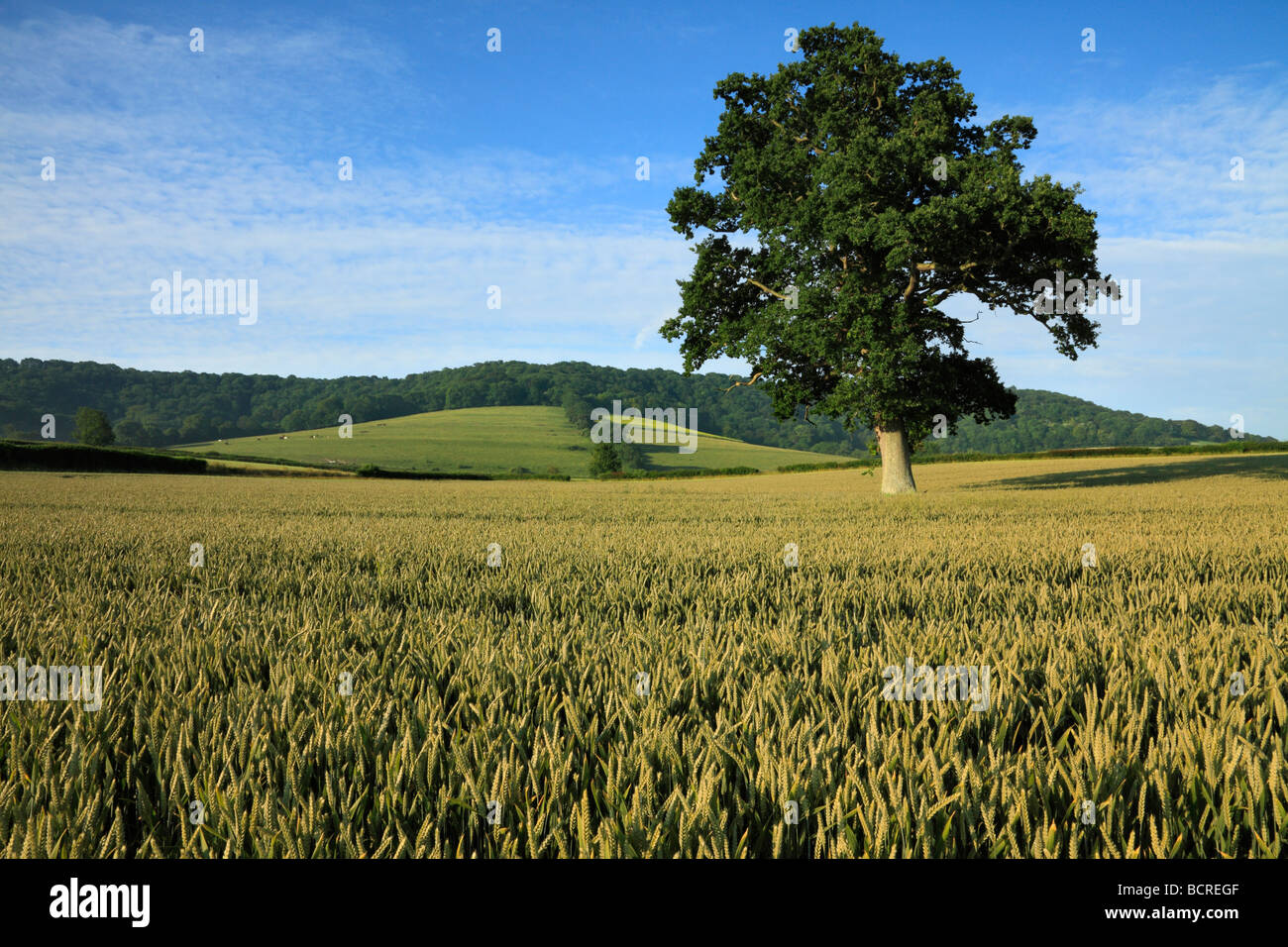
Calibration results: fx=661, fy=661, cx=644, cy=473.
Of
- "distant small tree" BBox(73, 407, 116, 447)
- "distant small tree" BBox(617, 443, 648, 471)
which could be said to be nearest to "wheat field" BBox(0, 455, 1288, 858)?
"distant small tree" BBox(617, 443, 648, 471)

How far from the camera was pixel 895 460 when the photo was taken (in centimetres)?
2103

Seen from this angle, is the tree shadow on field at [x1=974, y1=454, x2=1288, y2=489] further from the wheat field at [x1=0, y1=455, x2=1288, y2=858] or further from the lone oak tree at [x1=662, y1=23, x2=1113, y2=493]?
the wheat field at [x1=0, y1=455, x2=1288, y2=858]

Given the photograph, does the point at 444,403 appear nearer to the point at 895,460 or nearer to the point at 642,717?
the point at 895,460

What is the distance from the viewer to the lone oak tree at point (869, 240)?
1759 centimetres

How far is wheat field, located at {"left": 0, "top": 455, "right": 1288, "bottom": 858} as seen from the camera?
1.39 m

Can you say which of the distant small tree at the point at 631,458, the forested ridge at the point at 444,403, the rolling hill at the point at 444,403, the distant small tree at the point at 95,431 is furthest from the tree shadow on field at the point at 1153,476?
the distant small tree at the point at 95,431

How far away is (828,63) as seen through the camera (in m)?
20.7

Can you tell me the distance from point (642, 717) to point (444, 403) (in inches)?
5573

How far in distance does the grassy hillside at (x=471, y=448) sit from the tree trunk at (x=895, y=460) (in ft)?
139

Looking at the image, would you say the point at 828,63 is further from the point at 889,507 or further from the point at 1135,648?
the point at 1135,648

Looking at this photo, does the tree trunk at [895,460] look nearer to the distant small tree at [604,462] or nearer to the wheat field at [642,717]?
the wheat field at [642,717]

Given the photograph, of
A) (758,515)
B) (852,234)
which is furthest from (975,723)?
(852,234)

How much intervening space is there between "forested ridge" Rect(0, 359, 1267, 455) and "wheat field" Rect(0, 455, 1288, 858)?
83.5 metres
